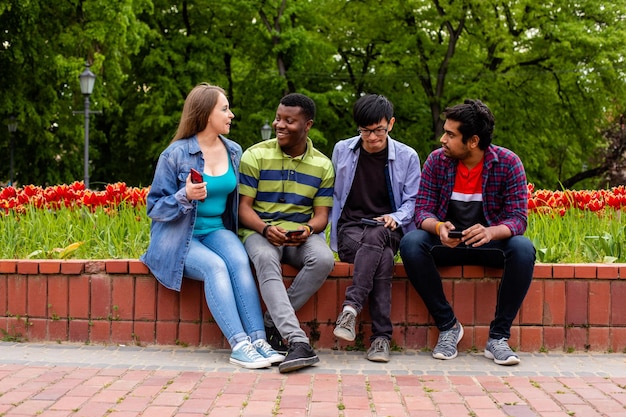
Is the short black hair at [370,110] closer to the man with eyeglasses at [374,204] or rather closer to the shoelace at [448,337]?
the man with eyeglasses at [374,204]

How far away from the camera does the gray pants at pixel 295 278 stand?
4.63 metres

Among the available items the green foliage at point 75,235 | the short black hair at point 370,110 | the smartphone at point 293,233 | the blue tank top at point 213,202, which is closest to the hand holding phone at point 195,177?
the blue tank top at point 213,202

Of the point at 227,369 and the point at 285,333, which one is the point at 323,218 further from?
the point at 227,369

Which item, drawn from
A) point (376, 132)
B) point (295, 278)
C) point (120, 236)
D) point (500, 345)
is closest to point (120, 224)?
point (120, 236)

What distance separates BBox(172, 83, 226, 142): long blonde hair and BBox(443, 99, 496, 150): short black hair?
1.52m

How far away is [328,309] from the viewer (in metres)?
5.05

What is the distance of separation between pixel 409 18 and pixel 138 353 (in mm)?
21789

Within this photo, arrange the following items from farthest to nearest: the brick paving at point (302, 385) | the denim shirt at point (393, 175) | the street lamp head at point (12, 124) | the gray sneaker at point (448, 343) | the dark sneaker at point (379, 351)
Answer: the street lamp head at point (12, 124) < the denim shirt at point (393, 175) < the gray sneaker at point (448, 343) < the dark sneaker at point (379, 351) < the brick paving at point (302, 385)

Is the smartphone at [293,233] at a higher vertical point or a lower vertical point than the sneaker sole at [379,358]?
higher

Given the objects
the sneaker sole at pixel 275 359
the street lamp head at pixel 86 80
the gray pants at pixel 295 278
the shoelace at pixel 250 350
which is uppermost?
the street lamp head at pixel 86 80

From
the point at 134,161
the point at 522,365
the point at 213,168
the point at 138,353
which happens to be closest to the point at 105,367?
the point at 138,353

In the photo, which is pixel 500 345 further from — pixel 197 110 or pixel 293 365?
pixel 197 110

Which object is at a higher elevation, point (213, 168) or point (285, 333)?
point (213, 168)

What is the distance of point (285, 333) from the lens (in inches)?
179
